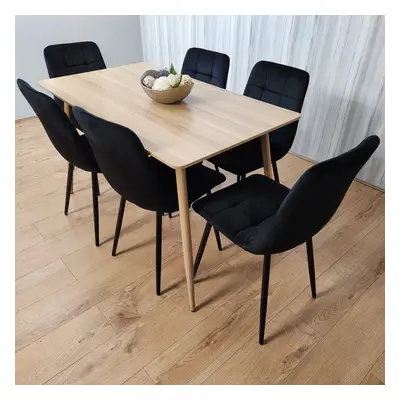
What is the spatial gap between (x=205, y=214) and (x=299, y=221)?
0.41 meters

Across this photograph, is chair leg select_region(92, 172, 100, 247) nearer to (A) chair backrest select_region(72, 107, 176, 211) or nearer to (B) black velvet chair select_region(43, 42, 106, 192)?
(A) chair backrest select_region(72, 107, 176, 211)

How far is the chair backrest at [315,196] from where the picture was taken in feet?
3.30

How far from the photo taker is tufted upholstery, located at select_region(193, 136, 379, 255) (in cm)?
103

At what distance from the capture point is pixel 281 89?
191cm

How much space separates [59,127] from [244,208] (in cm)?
93

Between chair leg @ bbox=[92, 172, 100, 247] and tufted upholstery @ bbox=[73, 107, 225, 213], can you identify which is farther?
chair leg @ bbox=[92, 172, 100, 247]

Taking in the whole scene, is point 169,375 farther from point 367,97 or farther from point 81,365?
point 367,97

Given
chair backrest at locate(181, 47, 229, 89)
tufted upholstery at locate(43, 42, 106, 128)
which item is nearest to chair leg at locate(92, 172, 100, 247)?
tufted upholstery at locate(43, 42, 106, 128)

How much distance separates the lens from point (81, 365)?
1378mm

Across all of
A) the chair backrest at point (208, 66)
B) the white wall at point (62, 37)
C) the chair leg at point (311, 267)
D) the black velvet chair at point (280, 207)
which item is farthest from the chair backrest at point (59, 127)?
the white wall at point (62, 37)

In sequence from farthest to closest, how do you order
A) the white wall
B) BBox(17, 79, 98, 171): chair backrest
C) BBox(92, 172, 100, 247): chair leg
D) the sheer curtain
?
the white wall
the sheer curtain
BBox(92, 172, 100, 247): chair leg
BBox(17, 79, 98, 171): chair backrest

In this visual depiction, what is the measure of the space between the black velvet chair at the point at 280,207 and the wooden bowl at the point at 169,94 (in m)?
0.55

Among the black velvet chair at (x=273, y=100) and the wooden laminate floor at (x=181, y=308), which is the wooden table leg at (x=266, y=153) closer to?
the black velvet chair at (x=273, y=100)

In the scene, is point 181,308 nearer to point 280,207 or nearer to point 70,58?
point 280,207
